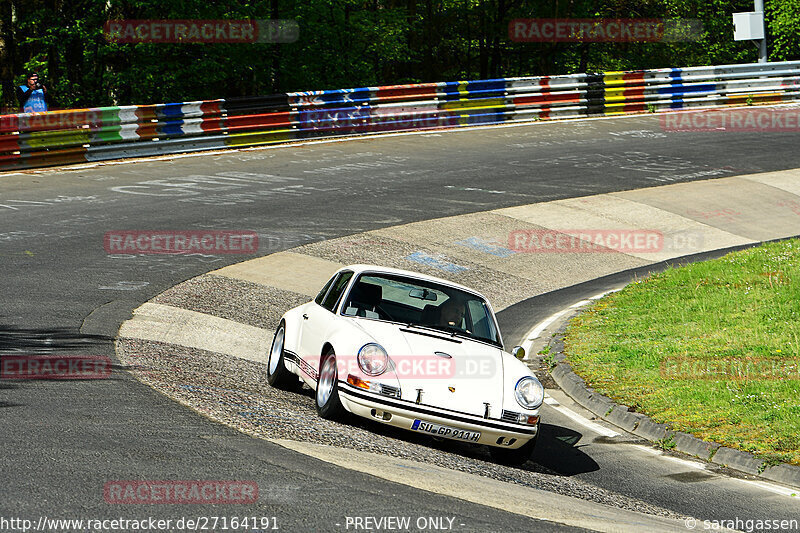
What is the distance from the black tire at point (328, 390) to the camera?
8.73m

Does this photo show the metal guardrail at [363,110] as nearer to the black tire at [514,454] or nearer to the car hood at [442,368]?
the car hood at [442,368]

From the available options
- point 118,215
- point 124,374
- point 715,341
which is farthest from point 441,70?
point 124,374

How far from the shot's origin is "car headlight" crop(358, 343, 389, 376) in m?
8.55

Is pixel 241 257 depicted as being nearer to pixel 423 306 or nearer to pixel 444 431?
pixel 423 306

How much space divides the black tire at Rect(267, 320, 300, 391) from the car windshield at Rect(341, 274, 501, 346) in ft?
3.93

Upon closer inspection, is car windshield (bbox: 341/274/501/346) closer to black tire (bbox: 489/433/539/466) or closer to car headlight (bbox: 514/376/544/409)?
car headlight (bbox: 514/376/544/409)

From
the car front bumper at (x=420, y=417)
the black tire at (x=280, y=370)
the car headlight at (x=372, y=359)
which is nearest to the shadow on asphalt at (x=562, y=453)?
the car front bumper at (x=420, y=417)

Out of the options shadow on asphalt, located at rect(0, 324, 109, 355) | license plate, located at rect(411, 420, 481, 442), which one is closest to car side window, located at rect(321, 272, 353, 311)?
license plate, located at rect(411, 420, 481, 442)

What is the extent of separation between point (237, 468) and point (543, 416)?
503cm

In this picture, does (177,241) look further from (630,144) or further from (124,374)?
(630,144)

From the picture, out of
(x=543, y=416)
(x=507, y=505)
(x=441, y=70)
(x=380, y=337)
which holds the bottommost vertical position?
(x=543, y=416)

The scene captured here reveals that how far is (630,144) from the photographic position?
91.1 feet

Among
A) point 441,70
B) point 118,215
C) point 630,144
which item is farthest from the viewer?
point 441,70

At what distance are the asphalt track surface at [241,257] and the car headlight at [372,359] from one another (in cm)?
149
